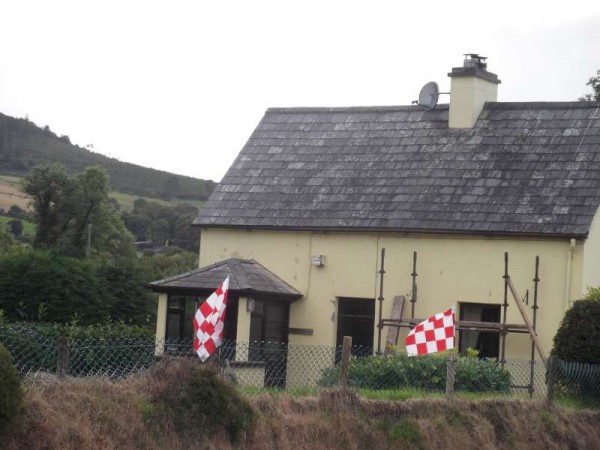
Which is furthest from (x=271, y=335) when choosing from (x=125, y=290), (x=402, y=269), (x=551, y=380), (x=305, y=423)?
(x=305, y=423)

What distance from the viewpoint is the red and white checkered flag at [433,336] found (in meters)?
20.9

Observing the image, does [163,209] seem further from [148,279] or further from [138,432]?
[138,432]

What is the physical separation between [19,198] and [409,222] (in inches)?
2385

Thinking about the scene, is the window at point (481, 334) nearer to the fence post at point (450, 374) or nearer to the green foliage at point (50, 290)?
the fence post at point (450, 374)

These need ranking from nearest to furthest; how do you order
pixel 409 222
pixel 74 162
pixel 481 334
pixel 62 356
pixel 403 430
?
pixel 62 356
pixel 403 430
pixel 481 334
pixel 409 222
pixel 74 162

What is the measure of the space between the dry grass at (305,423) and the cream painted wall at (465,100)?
1057 centimetres

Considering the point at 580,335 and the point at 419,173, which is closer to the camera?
the point at 580,335

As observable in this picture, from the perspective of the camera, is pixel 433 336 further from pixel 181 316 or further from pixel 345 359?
pixel 181 316

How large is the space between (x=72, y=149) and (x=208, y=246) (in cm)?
8193

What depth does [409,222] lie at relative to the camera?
27578 mm

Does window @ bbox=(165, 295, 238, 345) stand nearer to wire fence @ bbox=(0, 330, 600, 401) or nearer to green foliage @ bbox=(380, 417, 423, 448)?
wire fence @ bbox=(0, 330, 600, 401)

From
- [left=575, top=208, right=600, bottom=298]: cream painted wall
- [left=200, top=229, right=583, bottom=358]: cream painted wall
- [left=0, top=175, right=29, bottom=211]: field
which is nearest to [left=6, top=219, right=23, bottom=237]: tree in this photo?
[left=0, top=175, right=29, bottom=211]: field

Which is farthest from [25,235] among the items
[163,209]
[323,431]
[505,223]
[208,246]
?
[323,431]

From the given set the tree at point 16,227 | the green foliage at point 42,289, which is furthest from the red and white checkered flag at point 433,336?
the tree at point 16,227
